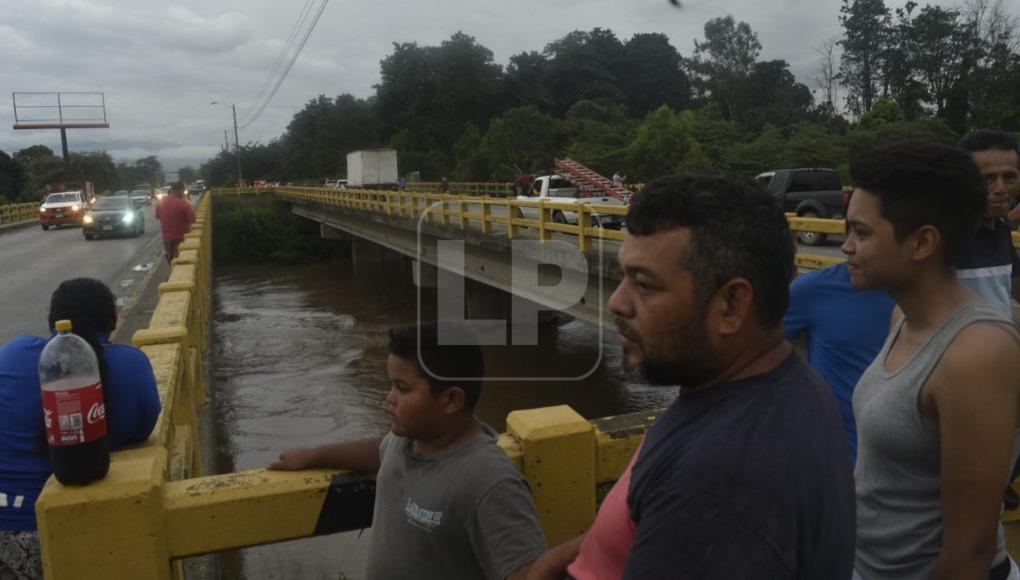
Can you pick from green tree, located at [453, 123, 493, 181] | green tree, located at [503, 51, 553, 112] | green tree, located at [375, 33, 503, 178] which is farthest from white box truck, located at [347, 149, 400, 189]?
green tree, located at [503, 51, 553, 112]

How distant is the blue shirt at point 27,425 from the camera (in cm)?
290

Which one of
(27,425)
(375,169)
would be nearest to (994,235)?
(27,425)

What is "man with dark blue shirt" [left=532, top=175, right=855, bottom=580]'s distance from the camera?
112 cm

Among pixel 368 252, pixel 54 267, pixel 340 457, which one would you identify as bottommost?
pixel 368 252

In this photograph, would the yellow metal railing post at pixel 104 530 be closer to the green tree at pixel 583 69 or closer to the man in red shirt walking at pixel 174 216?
the man in red shirt walking at pixel 174 216

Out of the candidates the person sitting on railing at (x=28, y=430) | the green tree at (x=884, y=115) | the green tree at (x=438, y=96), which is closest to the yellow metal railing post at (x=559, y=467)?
the person sitting on railing at (x=28, y=430)

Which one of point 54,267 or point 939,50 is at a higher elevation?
point 939,50

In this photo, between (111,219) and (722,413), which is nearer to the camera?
(722,413)

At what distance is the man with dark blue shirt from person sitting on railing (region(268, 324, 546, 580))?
480 mm

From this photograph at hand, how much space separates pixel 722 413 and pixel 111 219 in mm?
28291

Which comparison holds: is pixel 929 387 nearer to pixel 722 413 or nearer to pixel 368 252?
pixel 722 413

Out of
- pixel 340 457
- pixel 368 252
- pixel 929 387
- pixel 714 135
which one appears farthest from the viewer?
pixel 714 135

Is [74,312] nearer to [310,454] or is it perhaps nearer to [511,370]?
[310,454]

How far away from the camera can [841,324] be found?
8.02 ft
